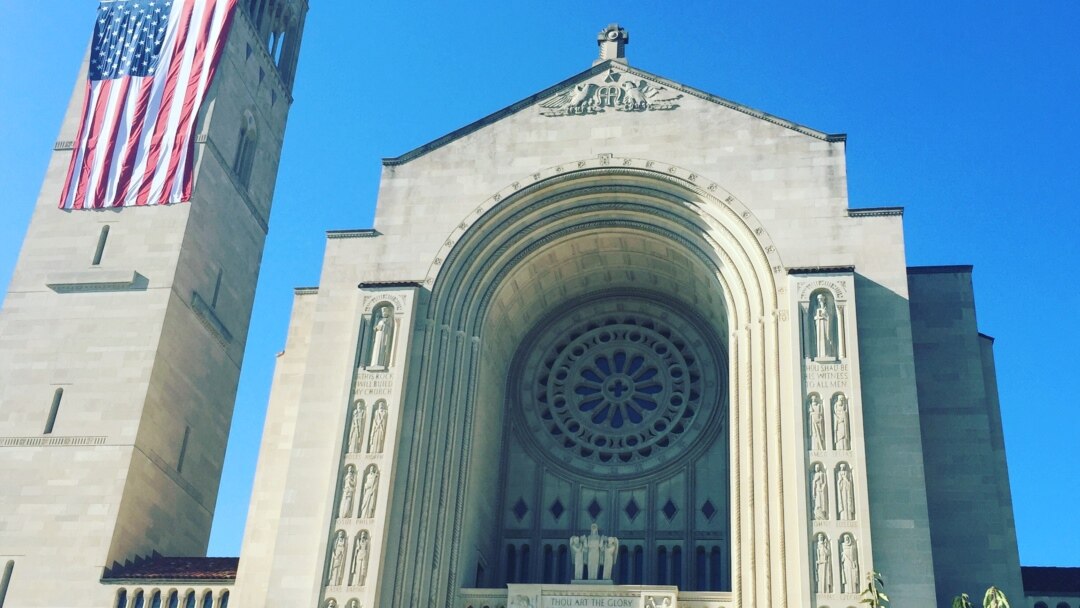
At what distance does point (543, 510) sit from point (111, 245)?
12.6 m

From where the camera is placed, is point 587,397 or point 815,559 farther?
point 587,397

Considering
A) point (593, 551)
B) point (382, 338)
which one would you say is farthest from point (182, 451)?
point (593, 551)

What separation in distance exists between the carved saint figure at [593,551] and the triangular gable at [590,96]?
381 inches

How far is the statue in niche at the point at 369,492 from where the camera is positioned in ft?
72.8

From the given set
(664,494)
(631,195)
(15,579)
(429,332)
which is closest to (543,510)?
(664,494)

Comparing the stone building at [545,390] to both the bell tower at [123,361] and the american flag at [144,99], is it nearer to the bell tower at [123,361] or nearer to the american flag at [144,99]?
the bell tower at [123,361]

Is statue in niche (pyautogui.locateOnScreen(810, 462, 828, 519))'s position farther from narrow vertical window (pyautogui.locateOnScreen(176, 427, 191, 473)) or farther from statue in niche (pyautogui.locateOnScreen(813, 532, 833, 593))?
narrow vertical window (pyautogui.locateOnScreen(176, 427, 191, 473))

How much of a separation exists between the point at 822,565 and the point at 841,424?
2709 millimetres

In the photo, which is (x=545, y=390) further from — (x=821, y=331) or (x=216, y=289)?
(x=216, y=289)

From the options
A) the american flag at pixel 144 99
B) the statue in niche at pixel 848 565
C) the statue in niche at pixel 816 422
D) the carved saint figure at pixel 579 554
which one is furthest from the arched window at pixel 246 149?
the statue in niche at pixel 848 565

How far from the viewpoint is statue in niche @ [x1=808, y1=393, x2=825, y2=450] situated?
21203 millimetres

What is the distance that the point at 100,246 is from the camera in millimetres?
28406

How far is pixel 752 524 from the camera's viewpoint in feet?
69.5

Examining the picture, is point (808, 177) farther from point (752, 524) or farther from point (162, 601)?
point (162, 601)
